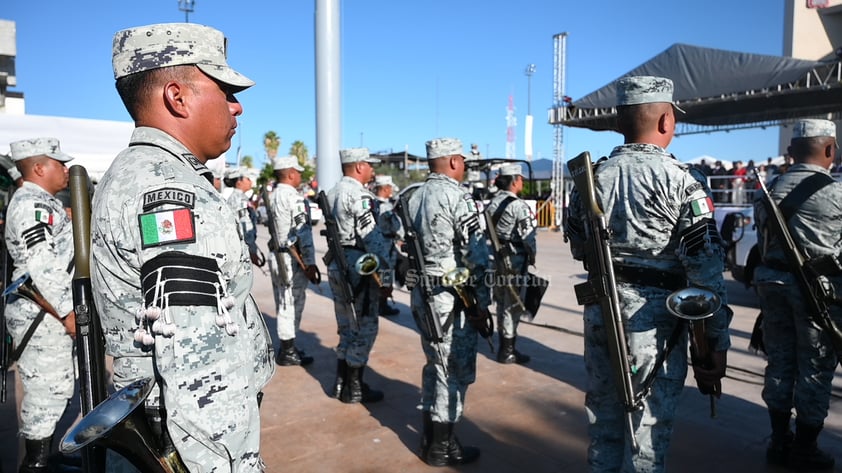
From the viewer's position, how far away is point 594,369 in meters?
2.56

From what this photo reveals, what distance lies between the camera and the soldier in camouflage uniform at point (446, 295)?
3369mm

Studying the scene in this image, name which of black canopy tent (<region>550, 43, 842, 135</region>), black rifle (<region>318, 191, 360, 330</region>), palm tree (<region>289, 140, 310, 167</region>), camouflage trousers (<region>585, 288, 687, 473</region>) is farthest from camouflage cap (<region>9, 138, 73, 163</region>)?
palm tree (<region>289, 140, 310, 167</region>)

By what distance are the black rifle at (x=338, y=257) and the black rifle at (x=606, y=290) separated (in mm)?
2524

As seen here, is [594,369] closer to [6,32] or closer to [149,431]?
[149,431]

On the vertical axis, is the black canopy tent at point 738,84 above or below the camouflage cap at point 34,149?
above

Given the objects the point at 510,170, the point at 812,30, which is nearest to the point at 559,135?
the point at 812,30

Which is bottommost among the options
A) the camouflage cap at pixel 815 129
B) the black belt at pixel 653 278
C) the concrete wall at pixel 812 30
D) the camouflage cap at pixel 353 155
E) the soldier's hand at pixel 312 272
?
the soldier's hand at pixel 312 272

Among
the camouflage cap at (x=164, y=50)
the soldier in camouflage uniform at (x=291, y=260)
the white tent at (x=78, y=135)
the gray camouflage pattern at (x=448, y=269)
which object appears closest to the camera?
the camouflage cap at (x=164, y=50)

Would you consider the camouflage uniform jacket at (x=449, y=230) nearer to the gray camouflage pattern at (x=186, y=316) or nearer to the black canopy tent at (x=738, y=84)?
the gray camouflage pattern at (x=186, y=316)

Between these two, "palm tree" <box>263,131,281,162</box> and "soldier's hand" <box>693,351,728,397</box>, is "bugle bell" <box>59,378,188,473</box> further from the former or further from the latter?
"palm tree" <box>263,131,281,162</box>

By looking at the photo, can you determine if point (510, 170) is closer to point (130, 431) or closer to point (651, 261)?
point (651, 261)

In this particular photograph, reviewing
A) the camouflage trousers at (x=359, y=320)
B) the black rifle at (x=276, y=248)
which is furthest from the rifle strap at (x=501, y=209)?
the black rifle at (x=276, y=248)

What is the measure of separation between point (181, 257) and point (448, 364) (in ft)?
7.96

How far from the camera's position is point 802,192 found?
3.20 meters
